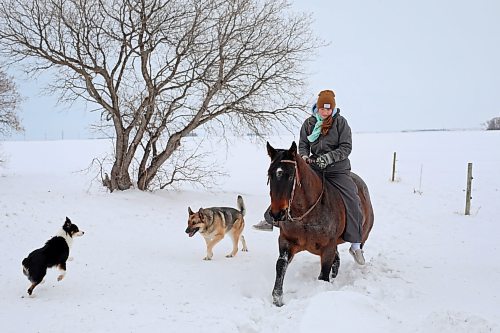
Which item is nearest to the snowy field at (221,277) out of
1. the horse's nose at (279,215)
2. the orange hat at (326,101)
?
the horse's nose at (279,215)

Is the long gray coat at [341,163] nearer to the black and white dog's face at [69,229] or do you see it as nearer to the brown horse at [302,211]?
the brown horse at [302,211]

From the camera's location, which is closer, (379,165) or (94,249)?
(94,249)

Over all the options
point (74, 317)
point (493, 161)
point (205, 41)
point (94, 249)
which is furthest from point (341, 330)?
point (493, 161)

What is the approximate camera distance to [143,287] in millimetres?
6254

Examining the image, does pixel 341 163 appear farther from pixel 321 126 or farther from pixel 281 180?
pixel 281 180

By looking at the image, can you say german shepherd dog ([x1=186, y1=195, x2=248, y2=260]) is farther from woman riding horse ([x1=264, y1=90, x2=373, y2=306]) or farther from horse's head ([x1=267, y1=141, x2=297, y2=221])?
horse's head ([x1=267, y1=141, x2=297, y2=221])

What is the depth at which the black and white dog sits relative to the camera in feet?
18.9

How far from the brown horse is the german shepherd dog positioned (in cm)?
300

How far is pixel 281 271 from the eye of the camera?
18.0 feet

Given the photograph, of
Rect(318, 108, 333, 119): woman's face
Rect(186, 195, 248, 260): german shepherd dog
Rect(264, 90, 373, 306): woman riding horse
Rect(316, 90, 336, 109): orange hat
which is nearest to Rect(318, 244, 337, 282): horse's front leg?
Rect(264, 90, 373, 306): woman riding horse

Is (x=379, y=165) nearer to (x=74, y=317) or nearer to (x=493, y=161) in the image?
(x=493, y=161)

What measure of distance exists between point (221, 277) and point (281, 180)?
288 cm

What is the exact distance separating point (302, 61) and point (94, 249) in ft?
34.8

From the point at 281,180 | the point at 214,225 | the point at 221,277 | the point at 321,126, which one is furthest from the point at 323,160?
the point at 214,225
